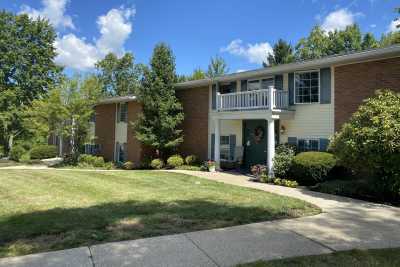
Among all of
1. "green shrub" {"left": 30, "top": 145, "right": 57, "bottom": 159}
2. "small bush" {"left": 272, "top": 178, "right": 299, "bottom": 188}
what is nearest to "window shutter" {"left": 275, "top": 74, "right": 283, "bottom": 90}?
"small bush" {"left": 272, "top": 178, "right": 299, "bottom": 188}

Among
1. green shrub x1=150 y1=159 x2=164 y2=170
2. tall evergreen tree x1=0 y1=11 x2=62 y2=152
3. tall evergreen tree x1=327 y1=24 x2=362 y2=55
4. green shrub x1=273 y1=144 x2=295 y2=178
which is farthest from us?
tall evergreen tree x1=327 y1=24 x2=362 y2=55

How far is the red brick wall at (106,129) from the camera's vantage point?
25.1m

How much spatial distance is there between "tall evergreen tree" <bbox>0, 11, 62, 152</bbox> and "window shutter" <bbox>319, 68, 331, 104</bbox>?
1199 inches

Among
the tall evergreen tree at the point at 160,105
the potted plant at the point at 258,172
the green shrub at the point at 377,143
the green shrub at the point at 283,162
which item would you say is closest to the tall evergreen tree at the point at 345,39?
the tall evergreen tree at the point at 160,105

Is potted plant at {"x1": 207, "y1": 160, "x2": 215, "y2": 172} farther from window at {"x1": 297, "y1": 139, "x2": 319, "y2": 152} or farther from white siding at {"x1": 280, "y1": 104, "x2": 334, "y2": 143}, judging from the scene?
window at {"x1": 297, "y1": 139, "x2": 319, "y2": 152}

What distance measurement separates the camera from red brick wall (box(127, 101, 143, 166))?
21.3m

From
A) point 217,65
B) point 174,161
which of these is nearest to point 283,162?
point 174,161

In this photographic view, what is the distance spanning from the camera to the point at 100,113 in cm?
2698

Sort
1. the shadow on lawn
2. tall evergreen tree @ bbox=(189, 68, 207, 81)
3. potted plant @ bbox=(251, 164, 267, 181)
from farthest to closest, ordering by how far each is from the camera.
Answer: tall evergreen tree @ bbox=(189, 68, 207, 81)
potted plant @ bbox=(251, 164, 267, 181)
the shadow on lawn

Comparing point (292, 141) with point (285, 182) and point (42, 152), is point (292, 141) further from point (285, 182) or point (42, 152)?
point (42, 152)

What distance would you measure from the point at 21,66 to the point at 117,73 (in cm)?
1441

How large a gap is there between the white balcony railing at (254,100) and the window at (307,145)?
67.5 inches

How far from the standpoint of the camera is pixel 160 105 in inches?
747

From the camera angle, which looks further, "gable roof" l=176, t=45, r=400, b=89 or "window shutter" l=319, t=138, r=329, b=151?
"window shutter" l=319, t=138, r=329, b=151
